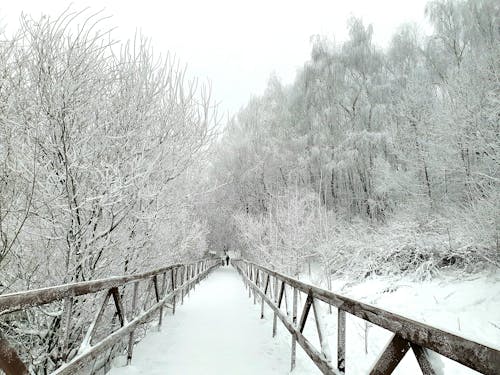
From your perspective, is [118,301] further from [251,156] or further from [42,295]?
[251,156]

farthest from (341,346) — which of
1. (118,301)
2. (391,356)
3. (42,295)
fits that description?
(118,301)

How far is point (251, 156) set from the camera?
1186 inches

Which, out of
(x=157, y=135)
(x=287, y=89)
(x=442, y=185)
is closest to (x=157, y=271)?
(x=157, y=135)

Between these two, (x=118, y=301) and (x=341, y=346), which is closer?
(x=341, y=346)

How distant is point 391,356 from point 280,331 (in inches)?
209

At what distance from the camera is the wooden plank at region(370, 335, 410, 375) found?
5.99ft

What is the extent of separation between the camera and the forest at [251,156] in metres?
4.21

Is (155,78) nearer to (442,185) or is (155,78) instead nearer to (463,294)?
(463,294)

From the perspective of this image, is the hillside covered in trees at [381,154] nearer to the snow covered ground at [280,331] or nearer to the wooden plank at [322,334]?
the snow covered ground at [280,331]

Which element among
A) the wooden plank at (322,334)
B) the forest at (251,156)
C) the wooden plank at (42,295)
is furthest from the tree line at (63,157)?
the wooden plank at (322,334)

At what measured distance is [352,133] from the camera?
21.2 meters

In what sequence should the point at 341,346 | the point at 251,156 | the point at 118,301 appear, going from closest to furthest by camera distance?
the point at 341,346
the point at 118,301
the point at 251,156

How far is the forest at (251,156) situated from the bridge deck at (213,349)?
3.92 ft

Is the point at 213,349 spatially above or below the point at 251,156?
below
